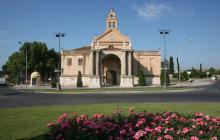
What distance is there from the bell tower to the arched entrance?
28.3 ft

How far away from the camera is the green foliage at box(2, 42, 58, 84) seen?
8150cm

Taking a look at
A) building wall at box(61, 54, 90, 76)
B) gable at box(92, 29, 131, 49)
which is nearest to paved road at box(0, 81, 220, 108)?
gable at box(92, 29, 131, 49)

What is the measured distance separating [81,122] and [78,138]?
1.47m

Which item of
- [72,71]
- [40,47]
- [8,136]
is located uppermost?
[40,47]

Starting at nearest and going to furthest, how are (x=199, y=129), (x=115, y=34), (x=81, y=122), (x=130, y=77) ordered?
1. (x=199, y=129)
2. (x=81, y=122)
3. (x=130, y=77)
4. (x=115, y=34)

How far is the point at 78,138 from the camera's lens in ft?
21.6

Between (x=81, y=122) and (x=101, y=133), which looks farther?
(x=81, y=122)

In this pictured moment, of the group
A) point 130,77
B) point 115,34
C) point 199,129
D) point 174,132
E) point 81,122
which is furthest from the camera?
point 115,34

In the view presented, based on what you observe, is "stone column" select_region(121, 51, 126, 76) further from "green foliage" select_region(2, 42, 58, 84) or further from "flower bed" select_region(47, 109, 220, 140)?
"flower bed" select_region(47, 109, 220, 140)

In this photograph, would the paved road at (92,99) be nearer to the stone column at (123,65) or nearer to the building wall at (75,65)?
the stone column at (123,65)

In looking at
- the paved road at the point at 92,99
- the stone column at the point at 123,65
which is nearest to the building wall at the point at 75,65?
the stone column at the point at 123,65

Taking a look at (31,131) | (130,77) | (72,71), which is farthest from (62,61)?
(31,131)

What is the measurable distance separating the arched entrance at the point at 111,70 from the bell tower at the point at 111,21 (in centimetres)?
862

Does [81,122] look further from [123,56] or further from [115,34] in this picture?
[115,34]
